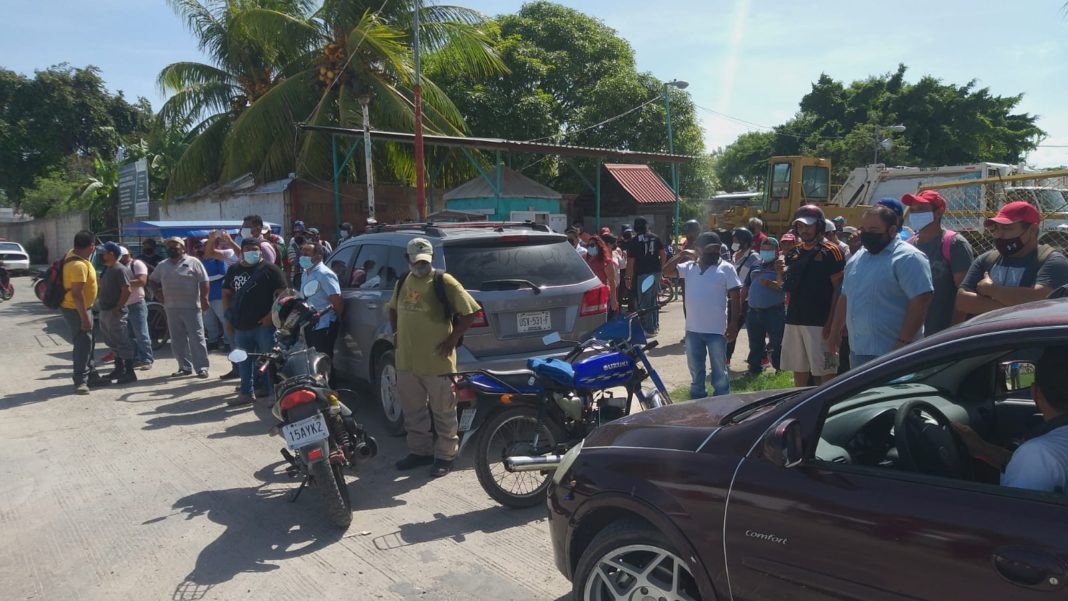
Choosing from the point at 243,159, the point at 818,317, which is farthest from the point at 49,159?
the point at 818,317

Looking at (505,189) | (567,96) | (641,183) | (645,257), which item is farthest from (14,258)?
(645,257)

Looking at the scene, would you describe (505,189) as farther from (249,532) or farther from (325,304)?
(249,532)

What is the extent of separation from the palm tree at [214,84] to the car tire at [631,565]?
20.7 meters

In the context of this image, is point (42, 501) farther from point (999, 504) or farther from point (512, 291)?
point (999, 504)

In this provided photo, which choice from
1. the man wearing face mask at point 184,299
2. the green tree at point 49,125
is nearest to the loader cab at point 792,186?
the man wearing face mask at point 184,299

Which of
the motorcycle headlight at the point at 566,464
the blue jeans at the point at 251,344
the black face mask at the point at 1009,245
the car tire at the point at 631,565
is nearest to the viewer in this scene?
the car tire at the point at 631,565

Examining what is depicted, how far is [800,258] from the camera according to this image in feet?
19.4

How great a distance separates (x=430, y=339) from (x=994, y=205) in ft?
47.5

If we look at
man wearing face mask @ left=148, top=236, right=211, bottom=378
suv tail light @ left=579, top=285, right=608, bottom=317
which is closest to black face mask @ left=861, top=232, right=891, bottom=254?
suv tail light @ left=579, top=285, right=608, bottom=317

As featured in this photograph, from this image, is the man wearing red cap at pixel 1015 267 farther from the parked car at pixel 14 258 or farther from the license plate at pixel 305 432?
the parked car at pixel 14 258

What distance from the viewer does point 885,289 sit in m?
4.66

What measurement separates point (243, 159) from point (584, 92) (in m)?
14.5

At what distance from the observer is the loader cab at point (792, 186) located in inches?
831

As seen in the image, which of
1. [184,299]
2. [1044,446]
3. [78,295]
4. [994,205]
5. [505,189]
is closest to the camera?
[1044,446]
